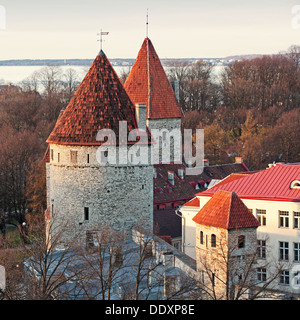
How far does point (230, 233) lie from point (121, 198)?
8467mm

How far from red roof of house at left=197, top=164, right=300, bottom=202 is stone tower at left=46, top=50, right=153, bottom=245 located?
5643mm

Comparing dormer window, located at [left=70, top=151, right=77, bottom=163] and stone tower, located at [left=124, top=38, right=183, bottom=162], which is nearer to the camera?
dormer window, located at [left=70, top=151, right=77, bottom=163]

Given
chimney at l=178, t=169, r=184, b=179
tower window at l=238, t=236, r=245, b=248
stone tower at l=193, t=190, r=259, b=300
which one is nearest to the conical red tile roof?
stone tower at l=193, t=190, r=259, b=300

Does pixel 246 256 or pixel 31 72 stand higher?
pixel 31 72

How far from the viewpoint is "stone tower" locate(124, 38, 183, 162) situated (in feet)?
189

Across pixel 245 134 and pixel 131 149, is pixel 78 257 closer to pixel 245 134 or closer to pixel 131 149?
pixel 131 149

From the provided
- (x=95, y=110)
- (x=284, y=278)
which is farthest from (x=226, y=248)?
(x=95, y=110)

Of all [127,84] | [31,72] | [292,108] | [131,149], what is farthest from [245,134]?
[131,149]

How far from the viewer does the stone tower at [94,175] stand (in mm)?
40250

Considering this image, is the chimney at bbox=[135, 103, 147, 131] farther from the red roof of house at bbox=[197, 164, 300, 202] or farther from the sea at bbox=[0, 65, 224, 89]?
the sea at bbox=[0, 65, 224, 89]

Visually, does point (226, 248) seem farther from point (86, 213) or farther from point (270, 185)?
point (270, 185)

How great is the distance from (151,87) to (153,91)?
11.3 inches

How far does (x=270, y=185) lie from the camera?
44.3 metres
